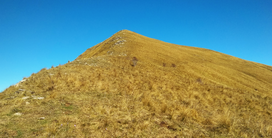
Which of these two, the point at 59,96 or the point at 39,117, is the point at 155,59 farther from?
the point at 39,117

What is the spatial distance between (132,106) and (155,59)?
882 inches

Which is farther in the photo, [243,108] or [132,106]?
[243,108]

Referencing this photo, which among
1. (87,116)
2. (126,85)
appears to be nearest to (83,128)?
(87,116)

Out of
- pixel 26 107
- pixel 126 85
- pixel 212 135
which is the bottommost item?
pixel 212 135

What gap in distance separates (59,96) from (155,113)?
642cm

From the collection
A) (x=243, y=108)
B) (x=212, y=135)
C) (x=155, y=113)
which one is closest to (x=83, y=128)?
(x=155, y=113)

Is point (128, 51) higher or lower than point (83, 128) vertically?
higher

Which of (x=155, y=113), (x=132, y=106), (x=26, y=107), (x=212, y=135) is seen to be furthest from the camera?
(x=132, y=106)

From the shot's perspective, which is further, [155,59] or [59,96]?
[155,59]

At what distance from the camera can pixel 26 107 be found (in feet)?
24.6

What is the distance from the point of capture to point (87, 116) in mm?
7160

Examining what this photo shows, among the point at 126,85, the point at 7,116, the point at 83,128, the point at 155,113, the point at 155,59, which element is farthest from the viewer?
the point at 155,59

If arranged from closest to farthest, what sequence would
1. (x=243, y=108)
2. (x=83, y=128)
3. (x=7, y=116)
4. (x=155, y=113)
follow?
(x=83, y=128) → (x=7, y=116) → (x=155, y=113) → (x=243, y=108)

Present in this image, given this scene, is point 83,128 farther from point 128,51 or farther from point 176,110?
point 128,51
